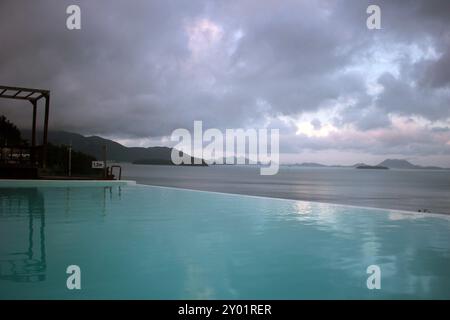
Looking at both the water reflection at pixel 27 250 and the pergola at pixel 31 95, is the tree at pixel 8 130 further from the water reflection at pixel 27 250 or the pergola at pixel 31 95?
the water reflection at pixel 27 250

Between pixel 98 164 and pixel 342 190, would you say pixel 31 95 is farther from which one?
pixel 342 190

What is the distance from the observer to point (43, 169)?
642 inches

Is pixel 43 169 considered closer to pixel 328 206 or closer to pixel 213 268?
pixel 328 206

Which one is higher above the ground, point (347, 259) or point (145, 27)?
point (145, 27)

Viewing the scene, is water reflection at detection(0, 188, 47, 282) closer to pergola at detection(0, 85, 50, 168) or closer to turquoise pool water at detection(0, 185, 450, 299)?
turquoise pool water at detection(0, 185, 450, 299)

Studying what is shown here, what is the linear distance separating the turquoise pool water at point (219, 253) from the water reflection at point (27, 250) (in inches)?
0.5

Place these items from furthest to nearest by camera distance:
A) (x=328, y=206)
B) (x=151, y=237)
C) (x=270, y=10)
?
1. (x=270, y=10)
2. (x=328, y=206)
3. (x=151, y=237)

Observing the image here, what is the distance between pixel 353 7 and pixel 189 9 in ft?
20.3

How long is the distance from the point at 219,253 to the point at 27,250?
2.55 meters

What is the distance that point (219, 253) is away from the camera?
17.0 feet

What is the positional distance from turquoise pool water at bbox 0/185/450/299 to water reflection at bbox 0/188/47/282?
0.04ft

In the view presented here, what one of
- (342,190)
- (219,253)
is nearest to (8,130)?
(219,253)
